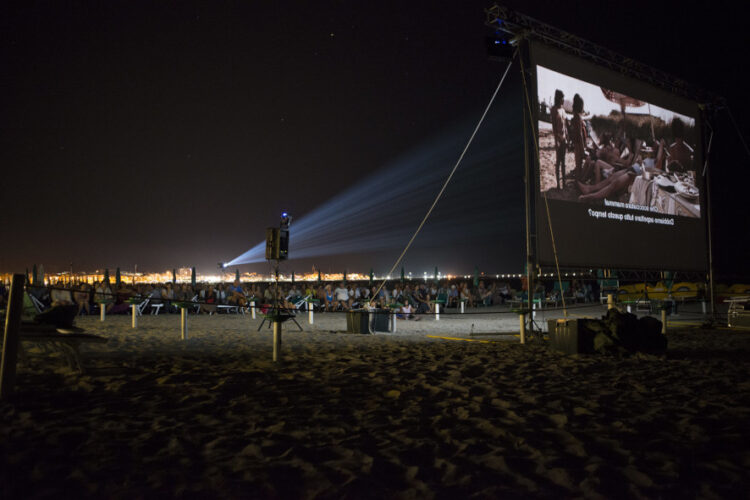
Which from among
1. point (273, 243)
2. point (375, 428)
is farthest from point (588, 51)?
point (375, 428)

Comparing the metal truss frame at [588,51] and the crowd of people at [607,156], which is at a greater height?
the metal truss frame at [588,51]

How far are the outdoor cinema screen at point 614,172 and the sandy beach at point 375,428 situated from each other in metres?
4.13

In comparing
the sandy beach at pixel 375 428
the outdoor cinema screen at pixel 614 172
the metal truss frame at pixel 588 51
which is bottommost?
the sandy beach at pixel 375 428

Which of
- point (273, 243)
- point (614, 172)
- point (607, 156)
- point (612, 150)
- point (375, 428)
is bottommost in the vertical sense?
point (375, 428)

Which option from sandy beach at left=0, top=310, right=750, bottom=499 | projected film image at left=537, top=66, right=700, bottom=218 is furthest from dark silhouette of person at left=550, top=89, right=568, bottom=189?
sandy beach at left=0, top=310, right=750, bottom=499

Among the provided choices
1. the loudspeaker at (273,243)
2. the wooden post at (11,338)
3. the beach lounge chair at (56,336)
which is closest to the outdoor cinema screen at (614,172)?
the loudspeaker at (273,243)

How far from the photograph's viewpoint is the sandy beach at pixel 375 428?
1.97 meters

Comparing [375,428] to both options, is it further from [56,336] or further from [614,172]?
[614,172]

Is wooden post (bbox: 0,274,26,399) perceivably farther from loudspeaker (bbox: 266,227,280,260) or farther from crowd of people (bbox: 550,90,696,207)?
crowd of people (bbox: 550,90,696,207)

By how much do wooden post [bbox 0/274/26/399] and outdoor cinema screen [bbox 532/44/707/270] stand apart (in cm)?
742

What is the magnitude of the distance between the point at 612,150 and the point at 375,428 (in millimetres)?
9034

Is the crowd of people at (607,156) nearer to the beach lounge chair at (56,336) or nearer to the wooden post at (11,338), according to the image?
the beach lounge chair at (56,336)

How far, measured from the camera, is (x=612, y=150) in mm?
9391

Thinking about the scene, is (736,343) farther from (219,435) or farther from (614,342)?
(219,435)
